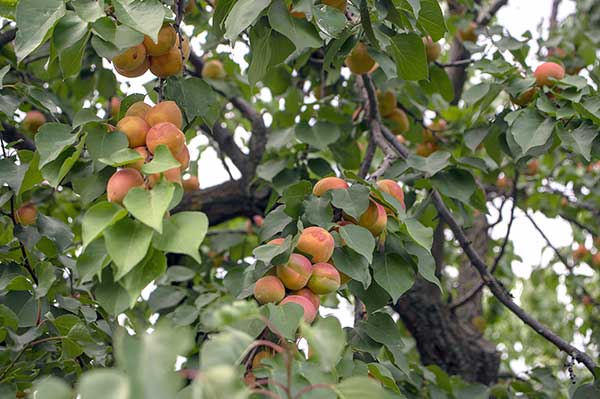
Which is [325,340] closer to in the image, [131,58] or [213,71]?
[131,58]

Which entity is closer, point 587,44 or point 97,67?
point 97,67

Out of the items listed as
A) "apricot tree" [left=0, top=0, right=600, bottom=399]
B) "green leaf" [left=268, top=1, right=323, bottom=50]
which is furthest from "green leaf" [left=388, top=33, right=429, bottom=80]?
"green leaf" [left=268, top=1, right=323, bottom=50]

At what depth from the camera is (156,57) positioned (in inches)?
50.6

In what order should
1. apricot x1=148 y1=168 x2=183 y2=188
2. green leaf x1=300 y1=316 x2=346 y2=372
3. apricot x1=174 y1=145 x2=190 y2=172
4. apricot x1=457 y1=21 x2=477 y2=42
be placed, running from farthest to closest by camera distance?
apricot x1=457 y1=21 x2=477 y2=42
apricot x1=174 y1=145 x2=190 y2=172
apricot x1=148 y1=168 x2=183 y2=188
green leaf x1=300 y1=316 x2=346 y2=372

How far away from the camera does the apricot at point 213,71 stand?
2.51 meters

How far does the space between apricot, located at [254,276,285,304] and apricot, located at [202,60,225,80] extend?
4.77ft

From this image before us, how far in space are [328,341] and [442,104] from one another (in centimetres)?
186

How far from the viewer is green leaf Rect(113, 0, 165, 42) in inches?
41.5

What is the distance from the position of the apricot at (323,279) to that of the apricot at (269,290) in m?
0.05

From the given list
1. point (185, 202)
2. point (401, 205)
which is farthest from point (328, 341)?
point (185, 202)

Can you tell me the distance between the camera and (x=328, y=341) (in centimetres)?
83

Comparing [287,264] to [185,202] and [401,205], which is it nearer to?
[401,205]

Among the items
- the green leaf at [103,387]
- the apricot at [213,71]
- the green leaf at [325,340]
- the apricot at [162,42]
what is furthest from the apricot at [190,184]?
the green leaf at [103,387]

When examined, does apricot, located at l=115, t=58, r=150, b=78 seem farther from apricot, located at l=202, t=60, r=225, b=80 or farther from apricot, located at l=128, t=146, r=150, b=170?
apricot, located at l=202, t=60, r=225, b=80
